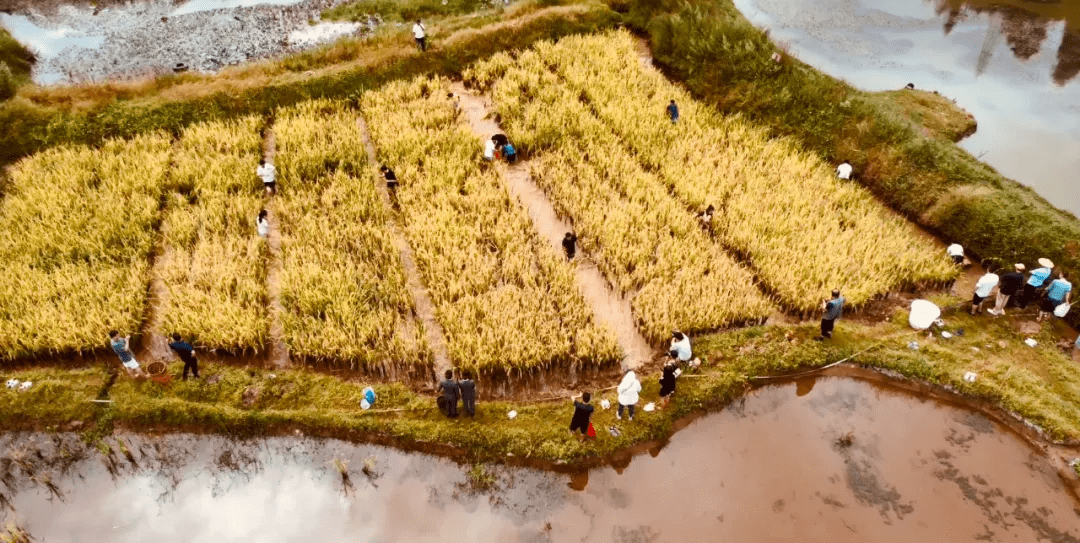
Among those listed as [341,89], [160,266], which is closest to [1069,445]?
[160,266]

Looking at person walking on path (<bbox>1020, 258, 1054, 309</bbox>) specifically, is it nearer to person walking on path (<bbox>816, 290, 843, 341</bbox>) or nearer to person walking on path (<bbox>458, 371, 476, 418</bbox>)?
person walking on path (<bbox>816, 290, 843, 341</bbox>)

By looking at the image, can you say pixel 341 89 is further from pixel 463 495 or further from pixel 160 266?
pixel 463 495

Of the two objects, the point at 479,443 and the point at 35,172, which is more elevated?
the point at 35,172

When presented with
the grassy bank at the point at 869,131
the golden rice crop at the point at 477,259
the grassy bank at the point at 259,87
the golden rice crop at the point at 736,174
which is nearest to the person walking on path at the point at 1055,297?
the grassy bank at the point at 869,131

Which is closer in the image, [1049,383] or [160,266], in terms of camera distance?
[1049,383]

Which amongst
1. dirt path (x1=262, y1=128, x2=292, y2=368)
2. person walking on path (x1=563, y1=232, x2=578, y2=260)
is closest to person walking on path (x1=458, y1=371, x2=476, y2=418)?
dirt path (x1=262, y1=128, x2=292, y2=368)

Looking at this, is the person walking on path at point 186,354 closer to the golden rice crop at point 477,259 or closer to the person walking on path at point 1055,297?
the golden rice crop at point 477,259
